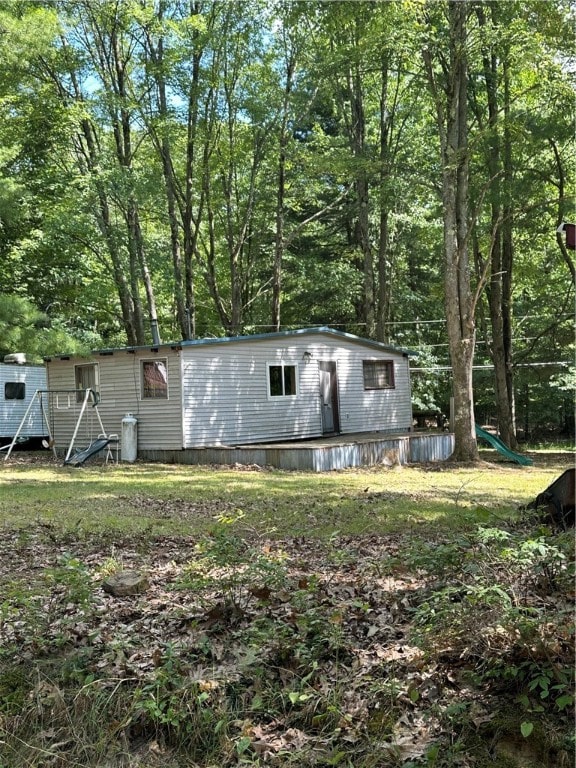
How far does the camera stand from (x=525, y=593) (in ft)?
11.7

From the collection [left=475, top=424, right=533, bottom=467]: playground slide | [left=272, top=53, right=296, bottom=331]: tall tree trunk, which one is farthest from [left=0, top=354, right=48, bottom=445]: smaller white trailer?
[left=475, top=424, right=533, bottom=467]: playground slide

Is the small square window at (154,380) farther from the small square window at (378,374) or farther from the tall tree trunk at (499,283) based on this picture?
the tall tree trunk at (499,283)

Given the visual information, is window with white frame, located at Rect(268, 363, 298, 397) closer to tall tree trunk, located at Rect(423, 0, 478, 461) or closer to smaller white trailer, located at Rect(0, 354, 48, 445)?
tall tree trunk, located at Rect(423, 0, 478, 461)

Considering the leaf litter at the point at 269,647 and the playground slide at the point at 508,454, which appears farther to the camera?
the playground slide at the point at 508,454

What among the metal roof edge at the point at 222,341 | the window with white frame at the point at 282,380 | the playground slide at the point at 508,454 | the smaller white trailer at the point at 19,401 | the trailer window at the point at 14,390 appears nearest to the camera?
the metal roof edge at the point at 222,341

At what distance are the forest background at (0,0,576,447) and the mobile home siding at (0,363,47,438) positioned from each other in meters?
1.81

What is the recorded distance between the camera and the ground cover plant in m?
3.01

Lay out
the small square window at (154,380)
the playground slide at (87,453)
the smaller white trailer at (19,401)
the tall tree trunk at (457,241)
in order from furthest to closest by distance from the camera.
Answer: the smaller white trailer at (19,401) → the small square window at (154,380) → the playground slide at (87,453) → the tall tree trunk at (457,241)

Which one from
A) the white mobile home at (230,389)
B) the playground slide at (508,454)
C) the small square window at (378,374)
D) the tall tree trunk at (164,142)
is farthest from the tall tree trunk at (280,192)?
the playground slide at (508,454)

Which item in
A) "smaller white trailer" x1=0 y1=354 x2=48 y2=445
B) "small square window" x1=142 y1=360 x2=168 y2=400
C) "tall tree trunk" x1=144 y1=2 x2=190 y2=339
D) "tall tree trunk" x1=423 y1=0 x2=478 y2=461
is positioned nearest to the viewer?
"tall tree trunk" x1=423 y1=0 x2=478 y2=461

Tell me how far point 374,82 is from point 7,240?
1206 cm

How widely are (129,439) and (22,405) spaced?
5.58 m

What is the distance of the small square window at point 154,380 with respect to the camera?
604 inches

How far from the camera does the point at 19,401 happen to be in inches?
762
